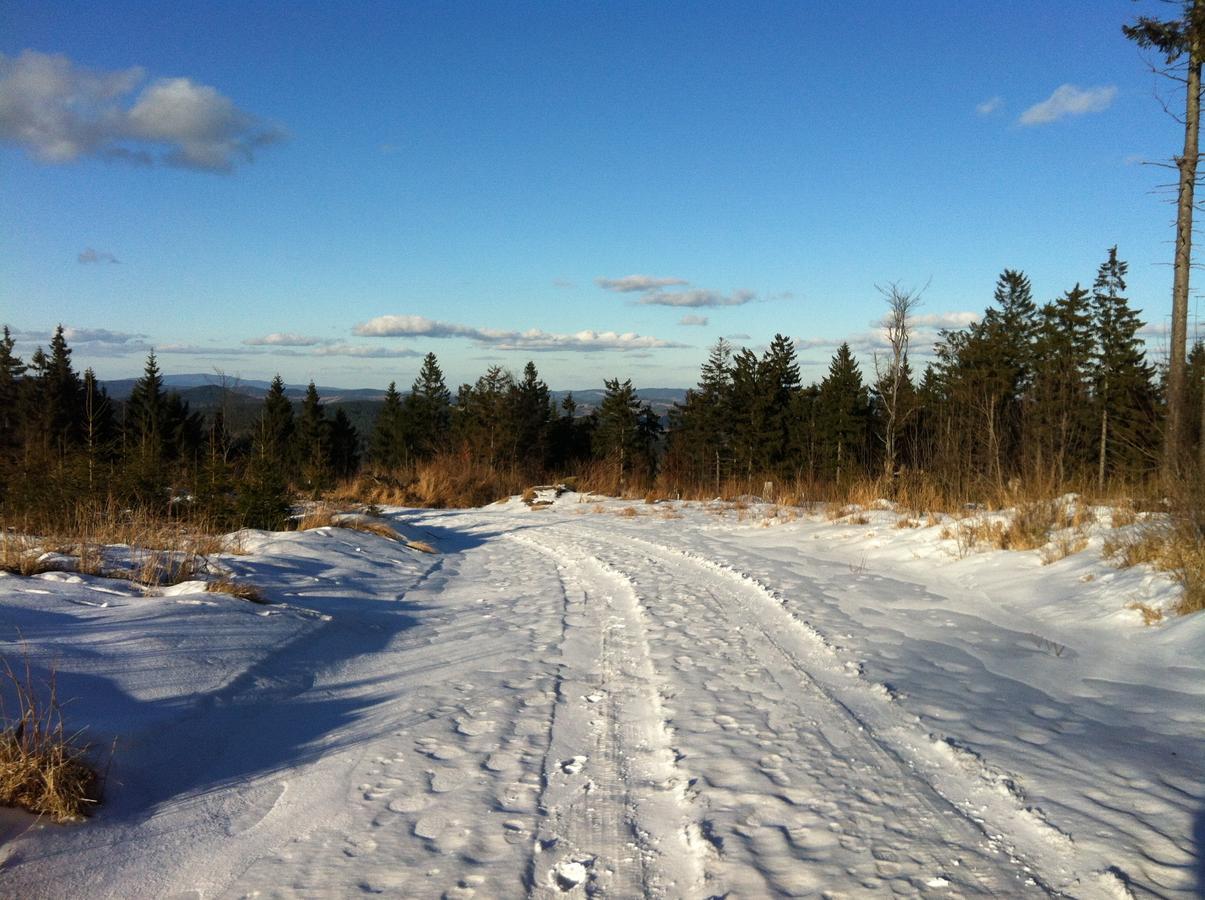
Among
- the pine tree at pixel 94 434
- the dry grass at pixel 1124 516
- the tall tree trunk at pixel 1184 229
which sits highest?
the tall tree trunk at pixel 1184 229

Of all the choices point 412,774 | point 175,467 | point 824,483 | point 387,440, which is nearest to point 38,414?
point 387,440

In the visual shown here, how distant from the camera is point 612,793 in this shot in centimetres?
304

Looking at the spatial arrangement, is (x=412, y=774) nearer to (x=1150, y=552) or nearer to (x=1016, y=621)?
(x=1016, y=621)

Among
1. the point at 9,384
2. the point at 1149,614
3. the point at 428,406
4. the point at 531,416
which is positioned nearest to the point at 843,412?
the point at 531,416

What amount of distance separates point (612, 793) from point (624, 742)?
535mm

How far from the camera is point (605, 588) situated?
765 centimetres

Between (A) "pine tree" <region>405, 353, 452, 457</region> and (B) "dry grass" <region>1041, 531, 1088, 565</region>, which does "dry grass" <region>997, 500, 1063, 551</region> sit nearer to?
(B) "dry grass" <region>1041, 531, 1088, 565</region>

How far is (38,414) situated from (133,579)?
203 feet

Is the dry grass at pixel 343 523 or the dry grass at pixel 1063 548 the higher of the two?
the dry grass at pixel 1063 548

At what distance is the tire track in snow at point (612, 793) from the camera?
2434 millimetres

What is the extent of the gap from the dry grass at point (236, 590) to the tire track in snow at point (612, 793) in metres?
2.54

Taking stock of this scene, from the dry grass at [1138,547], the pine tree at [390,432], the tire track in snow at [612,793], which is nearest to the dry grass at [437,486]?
the tire track in snow at [612,793]

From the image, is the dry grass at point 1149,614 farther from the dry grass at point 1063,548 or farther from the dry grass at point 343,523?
the dry grass at point 343,523

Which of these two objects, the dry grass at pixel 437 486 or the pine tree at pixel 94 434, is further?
the dry grass at pixel 437 486
